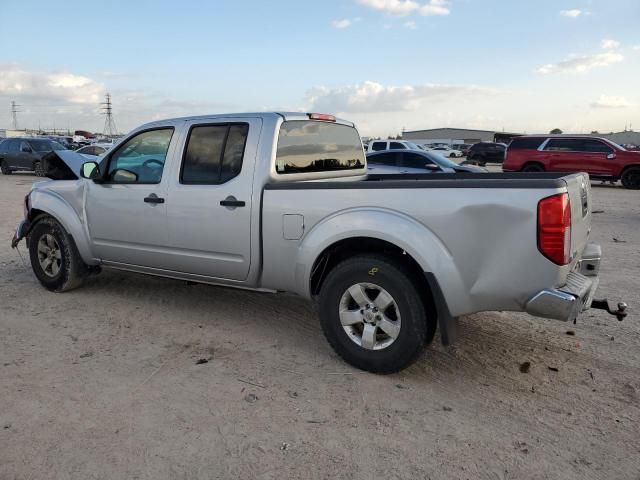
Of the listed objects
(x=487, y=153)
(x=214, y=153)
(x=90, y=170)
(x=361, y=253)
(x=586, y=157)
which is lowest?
(x=361, y=253)

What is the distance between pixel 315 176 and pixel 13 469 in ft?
10.1

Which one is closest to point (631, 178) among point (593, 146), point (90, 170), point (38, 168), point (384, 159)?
point (593, 146)

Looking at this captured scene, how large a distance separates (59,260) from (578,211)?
4.93 metres

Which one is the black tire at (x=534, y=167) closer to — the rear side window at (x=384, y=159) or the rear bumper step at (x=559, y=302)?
the rear side window at (x=384, y=159)

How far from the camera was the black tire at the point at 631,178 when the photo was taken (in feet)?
59.4

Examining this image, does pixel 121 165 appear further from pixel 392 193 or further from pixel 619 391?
pixel 619 391

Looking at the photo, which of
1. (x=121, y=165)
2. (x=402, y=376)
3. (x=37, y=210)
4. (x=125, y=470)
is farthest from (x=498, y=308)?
(x=37, y=210)

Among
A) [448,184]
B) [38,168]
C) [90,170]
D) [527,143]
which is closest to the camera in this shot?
[448,184]

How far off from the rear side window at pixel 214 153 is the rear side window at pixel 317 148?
0.34 m

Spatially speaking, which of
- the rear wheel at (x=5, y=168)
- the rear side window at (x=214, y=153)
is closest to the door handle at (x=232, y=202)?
the rear side window at (x=214, y=153)

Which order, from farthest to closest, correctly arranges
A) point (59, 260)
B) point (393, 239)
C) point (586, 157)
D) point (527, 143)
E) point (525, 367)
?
point (527, 143)
point (586, 157)
point (59, 260)
point (525, 367)
point (393, 239)

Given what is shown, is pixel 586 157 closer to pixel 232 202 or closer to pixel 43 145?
pixel 232 202

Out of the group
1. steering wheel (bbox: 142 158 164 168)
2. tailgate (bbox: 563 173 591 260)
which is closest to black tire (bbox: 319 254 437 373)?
tailgate (bbox: 563 173 591 260)

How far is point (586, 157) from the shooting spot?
59.5 ft
